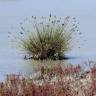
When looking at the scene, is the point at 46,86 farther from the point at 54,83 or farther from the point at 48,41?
the point at 48,41

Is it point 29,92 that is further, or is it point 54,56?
point 54,56

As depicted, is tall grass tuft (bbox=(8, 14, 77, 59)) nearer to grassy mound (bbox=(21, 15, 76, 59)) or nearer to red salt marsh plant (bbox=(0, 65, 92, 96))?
grassy mound (bbox=(21, 15, 76, 59))

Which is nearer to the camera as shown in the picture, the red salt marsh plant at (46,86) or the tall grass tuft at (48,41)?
the red salt marsh plant at (46,86)

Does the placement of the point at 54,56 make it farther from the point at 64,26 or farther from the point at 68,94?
the point at 68,94

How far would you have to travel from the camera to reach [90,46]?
15336 millimetres

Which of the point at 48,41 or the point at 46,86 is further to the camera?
the point at 48,41

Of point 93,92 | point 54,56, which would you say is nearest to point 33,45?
point 54,56

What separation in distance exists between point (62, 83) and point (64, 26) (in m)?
7.07

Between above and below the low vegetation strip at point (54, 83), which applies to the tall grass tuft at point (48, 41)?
below

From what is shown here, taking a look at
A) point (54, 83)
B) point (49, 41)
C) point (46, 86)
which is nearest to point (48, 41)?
point (49, 41)

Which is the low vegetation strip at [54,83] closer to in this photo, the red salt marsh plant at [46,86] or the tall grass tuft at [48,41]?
the red salt marsh plant at [46,86]

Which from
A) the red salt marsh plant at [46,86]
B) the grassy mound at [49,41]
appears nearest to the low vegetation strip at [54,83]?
the red salt marsh plant at [46,86]

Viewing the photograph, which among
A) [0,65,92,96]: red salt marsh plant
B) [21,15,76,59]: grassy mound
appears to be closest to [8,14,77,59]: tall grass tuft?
[21,15,76,59]: grassy mound

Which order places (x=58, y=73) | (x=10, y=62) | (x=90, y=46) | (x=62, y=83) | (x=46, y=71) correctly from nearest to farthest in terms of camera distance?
Result: (x=62, y=83), (x=58, y=73), (x=46, y=71), (x=10, y=62), (x=90, y=46)
